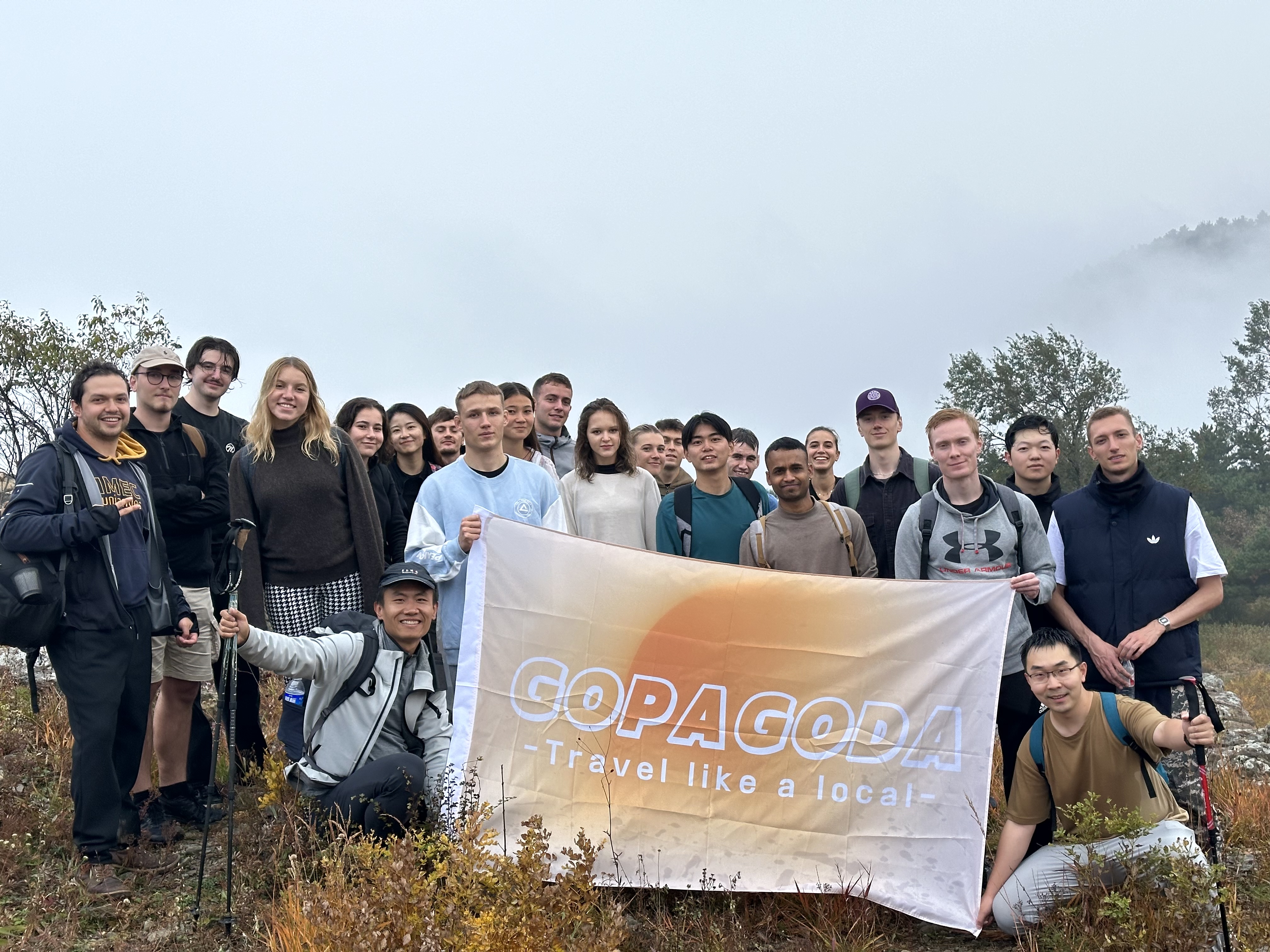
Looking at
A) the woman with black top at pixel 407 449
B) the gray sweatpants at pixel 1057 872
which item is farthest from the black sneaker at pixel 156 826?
the gray sweatpants at pixel 1057 872

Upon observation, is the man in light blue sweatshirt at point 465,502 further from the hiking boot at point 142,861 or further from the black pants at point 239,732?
the hiking boot at point 142,861

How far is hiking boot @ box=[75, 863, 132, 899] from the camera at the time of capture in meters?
5.37

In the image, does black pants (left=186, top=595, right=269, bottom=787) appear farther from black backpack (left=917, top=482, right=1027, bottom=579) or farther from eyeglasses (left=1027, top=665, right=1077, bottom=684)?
eyeglasses (left=1027, top=665, right=1077, bottom=684)

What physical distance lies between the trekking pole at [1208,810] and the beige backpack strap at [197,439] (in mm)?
5576

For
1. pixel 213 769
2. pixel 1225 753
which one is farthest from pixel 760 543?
pixel 1225 753

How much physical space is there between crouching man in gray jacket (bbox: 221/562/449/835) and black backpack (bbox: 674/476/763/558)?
150 cm

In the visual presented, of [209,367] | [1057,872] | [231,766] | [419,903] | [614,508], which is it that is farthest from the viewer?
[209,367]

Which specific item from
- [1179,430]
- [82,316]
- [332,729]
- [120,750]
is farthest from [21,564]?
[1179,430]

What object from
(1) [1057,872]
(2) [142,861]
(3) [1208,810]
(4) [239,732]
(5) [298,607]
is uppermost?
(5) [298,607]

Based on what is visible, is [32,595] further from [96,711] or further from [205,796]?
[205,796]

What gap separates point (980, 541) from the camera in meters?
5.60

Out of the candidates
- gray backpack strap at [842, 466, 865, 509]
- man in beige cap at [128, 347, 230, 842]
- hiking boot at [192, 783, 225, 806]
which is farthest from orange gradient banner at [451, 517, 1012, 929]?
hiking boot at [192, 783, 225, 806]

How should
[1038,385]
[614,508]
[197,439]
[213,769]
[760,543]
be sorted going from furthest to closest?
[1038,385], [197,439], [614,508], [760,543], [213,769]

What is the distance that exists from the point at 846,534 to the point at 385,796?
9.43ft
